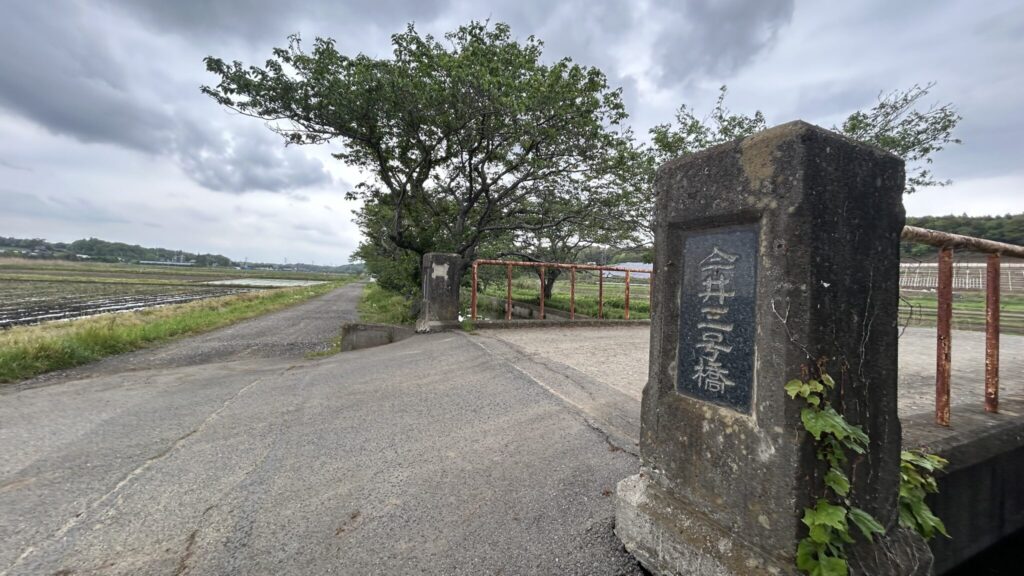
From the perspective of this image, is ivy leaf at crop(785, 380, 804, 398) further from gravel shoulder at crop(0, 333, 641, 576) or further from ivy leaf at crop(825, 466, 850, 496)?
gravel shoulder at crop(0, 333, 641, 576)

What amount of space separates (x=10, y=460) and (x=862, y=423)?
569cm

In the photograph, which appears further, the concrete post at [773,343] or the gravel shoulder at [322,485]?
the gravel shoulder at [322,485]

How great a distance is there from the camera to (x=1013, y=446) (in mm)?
2678

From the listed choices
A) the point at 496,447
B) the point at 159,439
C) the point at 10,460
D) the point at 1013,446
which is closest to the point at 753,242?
→ the point at 496,447

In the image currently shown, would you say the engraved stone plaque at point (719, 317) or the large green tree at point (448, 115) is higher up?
the large green tree at point (448, 115)

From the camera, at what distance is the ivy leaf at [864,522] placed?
4.60 ft

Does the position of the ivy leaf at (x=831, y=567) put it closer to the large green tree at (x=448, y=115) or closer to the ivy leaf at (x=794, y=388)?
the ivy leaf at (x=794, y=388)

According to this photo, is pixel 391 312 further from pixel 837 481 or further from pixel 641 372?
pixel 837 481

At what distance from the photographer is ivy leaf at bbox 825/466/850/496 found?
4.66ft

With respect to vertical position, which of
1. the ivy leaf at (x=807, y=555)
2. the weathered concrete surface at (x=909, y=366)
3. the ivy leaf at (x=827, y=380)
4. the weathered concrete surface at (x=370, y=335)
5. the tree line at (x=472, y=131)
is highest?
the tree line at (x=472, y=131)

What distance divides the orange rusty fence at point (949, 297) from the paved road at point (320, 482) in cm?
191

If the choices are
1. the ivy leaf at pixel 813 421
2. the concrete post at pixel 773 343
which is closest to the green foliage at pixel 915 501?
the concrete post at pixel 773 343

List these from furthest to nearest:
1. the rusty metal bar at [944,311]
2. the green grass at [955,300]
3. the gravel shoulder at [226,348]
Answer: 1. the gravel shoulder at [226,348]
2. the rusty metal bar at [944,311]
3. the green grass at [955,300]

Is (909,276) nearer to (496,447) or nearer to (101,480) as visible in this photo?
(496,447)
